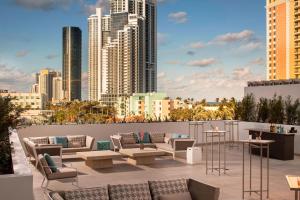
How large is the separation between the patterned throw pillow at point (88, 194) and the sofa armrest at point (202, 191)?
56.5 inches

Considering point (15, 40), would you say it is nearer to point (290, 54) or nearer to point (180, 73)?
point (180, 73)

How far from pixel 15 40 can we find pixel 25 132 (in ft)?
70.6

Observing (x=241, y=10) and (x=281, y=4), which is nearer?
(x=241, y=10)

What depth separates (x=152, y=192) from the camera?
647 cm

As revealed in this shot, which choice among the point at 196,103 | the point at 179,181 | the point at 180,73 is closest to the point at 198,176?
the point at 179,181

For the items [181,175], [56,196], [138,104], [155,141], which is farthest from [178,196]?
[138,104]

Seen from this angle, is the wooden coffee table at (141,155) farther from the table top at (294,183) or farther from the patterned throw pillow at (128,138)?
the table top at (294,183)

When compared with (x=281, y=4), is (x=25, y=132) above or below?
below

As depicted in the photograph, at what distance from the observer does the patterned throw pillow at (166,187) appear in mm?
6473

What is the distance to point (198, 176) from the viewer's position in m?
11.1

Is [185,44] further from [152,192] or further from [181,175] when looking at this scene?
[152,192]

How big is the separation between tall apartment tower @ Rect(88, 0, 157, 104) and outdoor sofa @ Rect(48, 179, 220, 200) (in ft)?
112

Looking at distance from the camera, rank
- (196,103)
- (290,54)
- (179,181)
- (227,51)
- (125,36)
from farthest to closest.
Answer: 1. (290,54)
2. (125,36)
3. (227,51)
4. (196,103)
5. (179,181)

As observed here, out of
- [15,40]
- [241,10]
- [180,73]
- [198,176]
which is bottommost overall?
[198,176]
